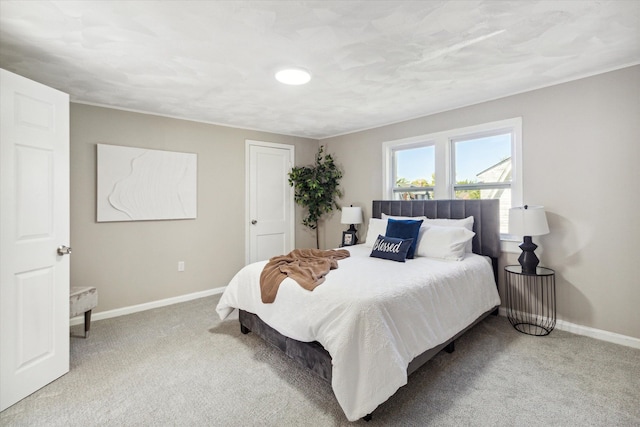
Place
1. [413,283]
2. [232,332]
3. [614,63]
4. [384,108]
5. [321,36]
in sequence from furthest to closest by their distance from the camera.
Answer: [384,108]
[232,332]
[614,63]
[413,283]
[321,36]

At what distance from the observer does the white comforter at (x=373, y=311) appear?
67.9 inches

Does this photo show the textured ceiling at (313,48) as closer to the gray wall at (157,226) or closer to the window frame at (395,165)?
the gray wall at (157,226)

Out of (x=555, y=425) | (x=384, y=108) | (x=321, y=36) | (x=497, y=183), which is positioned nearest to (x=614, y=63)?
(x=497, y=183)

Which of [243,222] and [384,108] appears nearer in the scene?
[384,108]

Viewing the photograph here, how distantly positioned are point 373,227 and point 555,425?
246 centimetres

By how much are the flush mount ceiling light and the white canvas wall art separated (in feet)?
6.36

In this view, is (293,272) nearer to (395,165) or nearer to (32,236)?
(32,236)

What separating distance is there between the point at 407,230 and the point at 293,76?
1909 millimetres

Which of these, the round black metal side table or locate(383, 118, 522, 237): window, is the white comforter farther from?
locate(383, 118, 522, 237): window

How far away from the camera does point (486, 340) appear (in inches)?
110

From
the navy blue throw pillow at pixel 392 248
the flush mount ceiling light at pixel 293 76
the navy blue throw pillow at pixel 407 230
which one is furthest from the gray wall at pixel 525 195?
the flush mount ceiling light at pixel 293 76

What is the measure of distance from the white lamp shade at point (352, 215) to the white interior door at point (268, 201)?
1.00 m

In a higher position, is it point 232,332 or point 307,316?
point 307,316

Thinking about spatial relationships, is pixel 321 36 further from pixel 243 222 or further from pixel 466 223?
pixel 243 222
